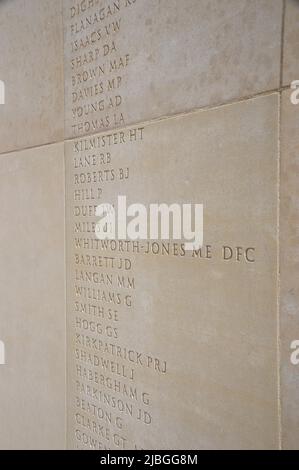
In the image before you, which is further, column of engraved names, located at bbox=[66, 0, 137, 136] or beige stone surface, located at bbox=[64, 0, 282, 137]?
column of engraved names, located at bbox=[66, 0, 137, 136]

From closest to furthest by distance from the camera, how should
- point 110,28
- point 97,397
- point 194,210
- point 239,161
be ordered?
point 239,161 < point 194,210 < point 110,28 < point 97,397

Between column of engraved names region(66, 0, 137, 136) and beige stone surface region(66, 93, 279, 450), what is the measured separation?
3.6 inches

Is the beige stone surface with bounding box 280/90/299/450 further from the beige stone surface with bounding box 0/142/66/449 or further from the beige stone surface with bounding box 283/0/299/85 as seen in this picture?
the beige stone surface with bounding box 0/142/66/449

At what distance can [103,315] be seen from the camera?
195 cm

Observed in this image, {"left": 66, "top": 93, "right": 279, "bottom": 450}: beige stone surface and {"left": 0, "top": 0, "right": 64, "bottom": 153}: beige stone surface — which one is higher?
{"left": 0, "top": 0, "right": 64, "bottom": 153}: beige stone surface

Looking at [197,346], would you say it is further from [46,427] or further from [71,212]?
[46,427]

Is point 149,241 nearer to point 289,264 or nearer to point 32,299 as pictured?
point 289,264

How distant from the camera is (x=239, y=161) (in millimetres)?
1442

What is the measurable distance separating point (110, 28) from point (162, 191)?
67 centimetres

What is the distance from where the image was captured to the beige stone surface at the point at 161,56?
1403 mm

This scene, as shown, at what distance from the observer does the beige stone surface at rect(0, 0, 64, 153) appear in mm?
2141

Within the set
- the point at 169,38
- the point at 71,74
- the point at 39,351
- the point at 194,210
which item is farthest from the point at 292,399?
the point at 71,74

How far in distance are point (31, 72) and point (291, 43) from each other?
1363mm

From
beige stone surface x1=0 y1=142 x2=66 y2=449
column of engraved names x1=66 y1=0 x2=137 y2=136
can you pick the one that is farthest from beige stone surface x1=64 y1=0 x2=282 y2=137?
beige stone surface x1=0 y1=142 x2=66 y2=449
